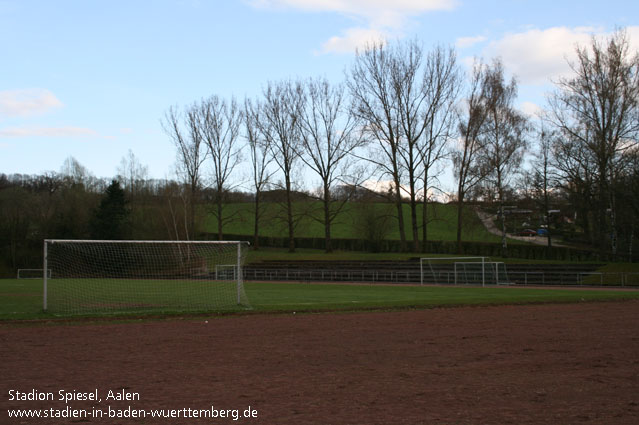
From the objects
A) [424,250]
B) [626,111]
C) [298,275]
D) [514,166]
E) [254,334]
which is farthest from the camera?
[424,250]

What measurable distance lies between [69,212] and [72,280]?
34.0m

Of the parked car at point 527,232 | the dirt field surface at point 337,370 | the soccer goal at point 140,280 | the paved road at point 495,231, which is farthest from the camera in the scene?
the parked car at point 527,232

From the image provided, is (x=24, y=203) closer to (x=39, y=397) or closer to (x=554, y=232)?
(x=554, y=232)

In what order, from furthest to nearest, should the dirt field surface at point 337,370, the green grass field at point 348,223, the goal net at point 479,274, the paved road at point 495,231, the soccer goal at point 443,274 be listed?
the green grass field at point 348,223
the paved road at point 495,231
the soccer goal at point 443,274
the goal net at point 479,274
the dirt field surface at point 337,370

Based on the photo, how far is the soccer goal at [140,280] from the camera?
67.3 feet

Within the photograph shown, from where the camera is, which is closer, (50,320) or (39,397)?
(39,397)

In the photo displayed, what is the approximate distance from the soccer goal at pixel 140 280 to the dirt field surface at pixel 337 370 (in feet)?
16.4

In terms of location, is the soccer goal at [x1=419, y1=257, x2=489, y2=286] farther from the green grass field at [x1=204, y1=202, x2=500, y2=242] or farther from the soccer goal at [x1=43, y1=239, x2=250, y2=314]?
the soccer goal at [x1=43, y1=239, x2=250, y2=314]

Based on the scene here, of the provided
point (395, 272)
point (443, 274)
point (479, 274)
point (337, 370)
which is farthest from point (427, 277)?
point (337, 370)

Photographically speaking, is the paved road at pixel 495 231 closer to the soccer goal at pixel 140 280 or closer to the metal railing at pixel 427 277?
the metal railing at pixel 427 277

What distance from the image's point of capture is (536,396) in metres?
7.43

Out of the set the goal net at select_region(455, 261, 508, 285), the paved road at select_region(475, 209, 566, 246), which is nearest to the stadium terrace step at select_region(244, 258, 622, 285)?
the goal net at select_region(455, 261, 508, 285)

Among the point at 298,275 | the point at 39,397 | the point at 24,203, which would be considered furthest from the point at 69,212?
the point at 39,397

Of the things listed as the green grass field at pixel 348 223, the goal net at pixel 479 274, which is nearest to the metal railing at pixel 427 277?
the goal net at pixel 479 274
